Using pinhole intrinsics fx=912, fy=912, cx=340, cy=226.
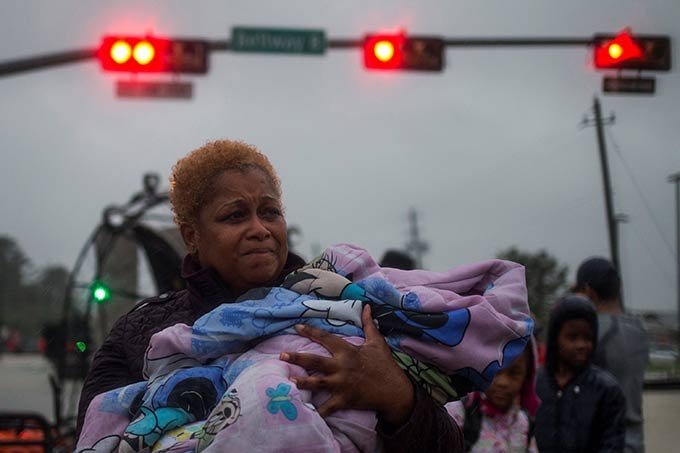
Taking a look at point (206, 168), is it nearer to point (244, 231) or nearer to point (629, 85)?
point (244, 231)

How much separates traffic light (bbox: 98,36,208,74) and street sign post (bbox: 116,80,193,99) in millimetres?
159

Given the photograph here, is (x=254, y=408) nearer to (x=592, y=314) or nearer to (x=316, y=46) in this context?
(x=592, y=314)

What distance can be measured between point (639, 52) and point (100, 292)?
6.41m

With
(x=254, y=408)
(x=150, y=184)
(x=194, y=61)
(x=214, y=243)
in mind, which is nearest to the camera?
(x=254, y=408)

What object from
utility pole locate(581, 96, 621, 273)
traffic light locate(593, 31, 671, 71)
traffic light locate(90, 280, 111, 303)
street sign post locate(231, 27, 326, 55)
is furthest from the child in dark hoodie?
utility pole locate(581, 96, 621, 273)

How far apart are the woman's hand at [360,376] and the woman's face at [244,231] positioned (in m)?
0.31

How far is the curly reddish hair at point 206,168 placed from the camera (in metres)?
2.21

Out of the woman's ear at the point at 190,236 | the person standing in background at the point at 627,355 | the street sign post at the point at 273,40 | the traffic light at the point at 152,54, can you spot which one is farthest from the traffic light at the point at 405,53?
the woman's ear at the point at 190,236

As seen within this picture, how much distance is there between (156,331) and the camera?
2.19 metres

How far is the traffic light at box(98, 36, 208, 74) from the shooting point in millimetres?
9398

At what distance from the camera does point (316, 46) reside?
9633 millimetres

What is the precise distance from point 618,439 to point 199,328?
3.04m

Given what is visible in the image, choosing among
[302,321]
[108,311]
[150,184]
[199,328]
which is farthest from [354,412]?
[108,311]

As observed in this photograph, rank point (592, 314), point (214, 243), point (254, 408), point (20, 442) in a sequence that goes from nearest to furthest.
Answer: point (254, 408) → point (214, 243) → point (592, 314) → point (20, 442)
